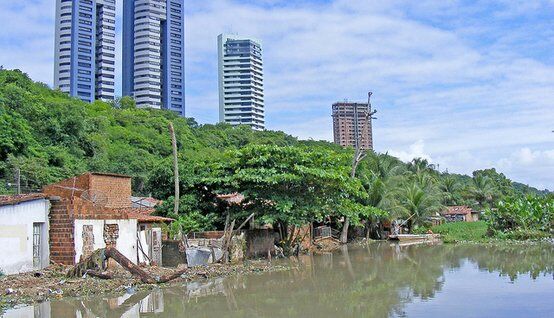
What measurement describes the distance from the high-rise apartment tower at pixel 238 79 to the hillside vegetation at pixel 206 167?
29.1 meters

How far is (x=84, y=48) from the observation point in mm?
82750

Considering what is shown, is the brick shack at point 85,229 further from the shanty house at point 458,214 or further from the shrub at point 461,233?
the shanty house at point 458,214

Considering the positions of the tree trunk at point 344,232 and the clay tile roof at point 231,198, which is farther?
the tree trunk at point 344,232

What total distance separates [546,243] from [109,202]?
2335cm

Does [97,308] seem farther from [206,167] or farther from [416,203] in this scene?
[416,203]

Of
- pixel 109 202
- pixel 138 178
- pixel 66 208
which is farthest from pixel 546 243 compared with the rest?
pixel 138 178

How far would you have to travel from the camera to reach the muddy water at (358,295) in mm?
11953

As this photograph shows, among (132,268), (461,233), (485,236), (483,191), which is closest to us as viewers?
(132,268)

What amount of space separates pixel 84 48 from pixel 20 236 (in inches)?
2873

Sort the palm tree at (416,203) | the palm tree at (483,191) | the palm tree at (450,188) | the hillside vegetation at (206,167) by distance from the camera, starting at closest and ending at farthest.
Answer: the hillside vegetation at (206,167)
the palm tree at (416,203)
the palm tree at (450,188)
the palm tree at (483,191)

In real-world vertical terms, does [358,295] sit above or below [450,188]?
below

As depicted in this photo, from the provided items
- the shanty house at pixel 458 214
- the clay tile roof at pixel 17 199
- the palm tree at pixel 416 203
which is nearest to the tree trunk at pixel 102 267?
the clay tile roof at pixel 17 199

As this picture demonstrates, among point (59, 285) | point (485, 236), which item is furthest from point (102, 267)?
point (485, 236)

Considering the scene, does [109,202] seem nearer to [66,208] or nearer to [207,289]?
[66,208]
